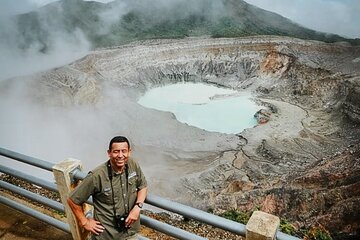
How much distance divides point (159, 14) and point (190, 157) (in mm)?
51768

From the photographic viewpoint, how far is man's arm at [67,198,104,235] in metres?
3.37

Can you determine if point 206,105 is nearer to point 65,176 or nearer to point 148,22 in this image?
point 65,176

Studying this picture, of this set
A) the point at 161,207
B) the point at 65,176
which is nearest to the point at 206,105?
the point at 65,176

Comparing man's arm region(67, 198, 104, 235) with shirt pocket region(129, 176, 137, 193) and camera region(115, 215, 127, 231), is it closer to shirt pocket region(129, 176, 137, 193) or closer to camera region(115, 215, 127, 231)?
camera region(115, 215, 127, 231)

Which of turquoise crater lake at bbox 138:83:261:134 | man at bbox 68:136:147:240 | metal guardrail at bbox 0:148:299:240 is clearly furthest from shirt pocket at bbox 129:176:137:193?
turquoise crater lake at bbox 138:83:261:134

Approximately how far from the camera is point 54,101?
28.4 meters

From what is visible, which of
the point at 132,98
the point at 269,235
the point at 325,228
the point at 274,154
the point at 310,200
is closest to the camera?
the point at 269,235

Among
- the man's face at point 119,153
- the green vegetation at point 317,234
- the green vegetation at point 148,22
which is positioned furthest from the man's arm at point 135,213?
the green vegetation at point 148,22

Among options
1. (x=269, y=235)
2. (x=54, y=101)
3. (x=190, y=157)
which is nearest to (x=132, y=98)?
(x=54, y=101)

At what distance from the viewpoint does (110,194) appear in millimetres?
3375

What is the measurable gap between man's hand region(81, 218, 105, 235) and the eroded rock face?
12.5 meters

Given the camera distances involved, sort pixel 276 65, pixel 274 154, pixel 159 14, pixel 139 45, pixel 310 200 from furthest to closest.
Result: 1. pixel 159 14
2. pixel 139 45
3. pixel 276 65
4. pixel 274 154
5. pixel 310 200

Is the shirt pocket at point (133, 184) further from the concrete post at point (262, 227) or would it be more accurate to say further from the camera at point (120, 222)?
the concrete post at point (262, 227)

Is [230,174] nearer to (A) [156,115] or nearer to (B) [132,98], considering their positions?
(A) [156,115]
